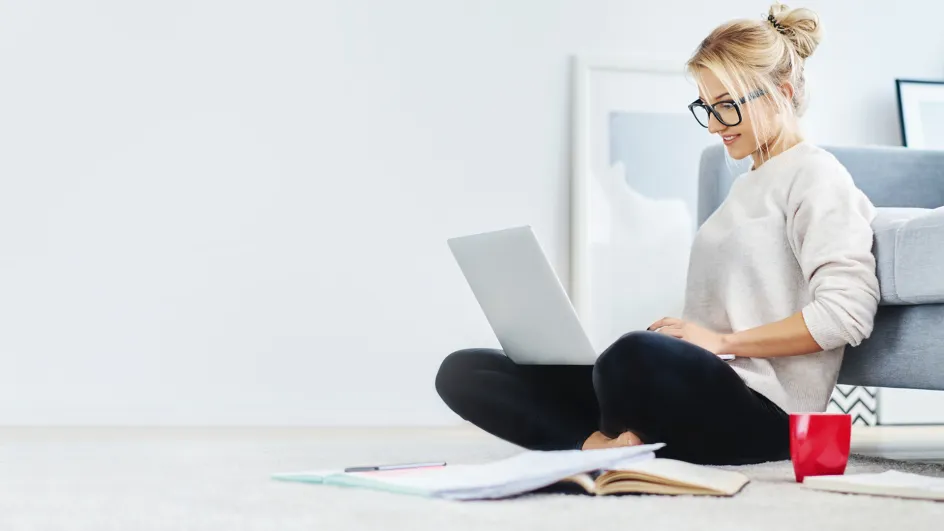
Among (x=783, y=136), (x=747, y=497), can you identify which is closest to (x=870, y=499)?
(x=747, y=497)

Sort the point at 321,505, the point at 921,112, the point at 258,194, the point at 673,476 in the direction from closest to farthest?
the point at 321,505 → the point at 673,476 → the point at 258,194 → the point at 921,112

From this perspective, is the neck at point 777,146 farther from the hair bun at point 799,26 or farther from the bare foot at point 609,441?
the bare foot at point 609,441

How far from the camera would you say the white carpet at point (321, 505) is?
102 cm

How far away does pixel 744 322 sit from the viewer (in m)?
1.65

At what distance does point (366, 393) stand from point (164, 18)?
134 centimetres

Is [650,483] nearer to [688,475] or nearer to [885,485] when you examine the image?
[688,475]

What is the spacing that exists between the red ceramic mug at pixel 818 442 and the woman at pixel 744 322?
0.50 ft

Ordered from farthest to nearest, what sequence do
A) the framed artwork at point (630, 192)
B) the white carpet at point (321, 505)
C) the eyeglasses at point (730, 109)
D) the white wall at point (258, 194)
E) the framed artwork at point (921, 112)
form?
the framed artwork at point (921, 112), the framed artwork at point (630, 192), the white wall at point (258, 194), the eyeglasses at point (730, 109), the white carpet at point (321, 505)

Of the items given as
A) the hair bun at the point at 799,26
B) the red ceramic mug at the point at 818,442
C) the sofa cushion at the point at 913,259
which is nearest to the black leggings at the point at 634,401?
the red ceramic mug at the point at 818,442

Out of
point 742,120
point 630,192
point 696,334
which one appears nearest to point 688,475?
point 696,334

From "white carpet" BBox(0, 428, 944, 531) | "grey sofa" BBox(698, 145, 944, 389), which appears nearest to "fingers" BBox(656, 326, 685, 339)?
"white carpet" BBox(0, 428, 944, 531)

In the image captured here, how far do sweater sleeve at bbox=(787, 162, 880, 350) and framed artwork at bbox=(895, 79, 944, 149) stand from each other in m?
2.12

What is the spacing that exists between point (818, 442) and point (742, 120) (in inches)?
22.6

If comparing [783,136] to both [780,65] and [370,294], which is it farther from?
[370,294]
